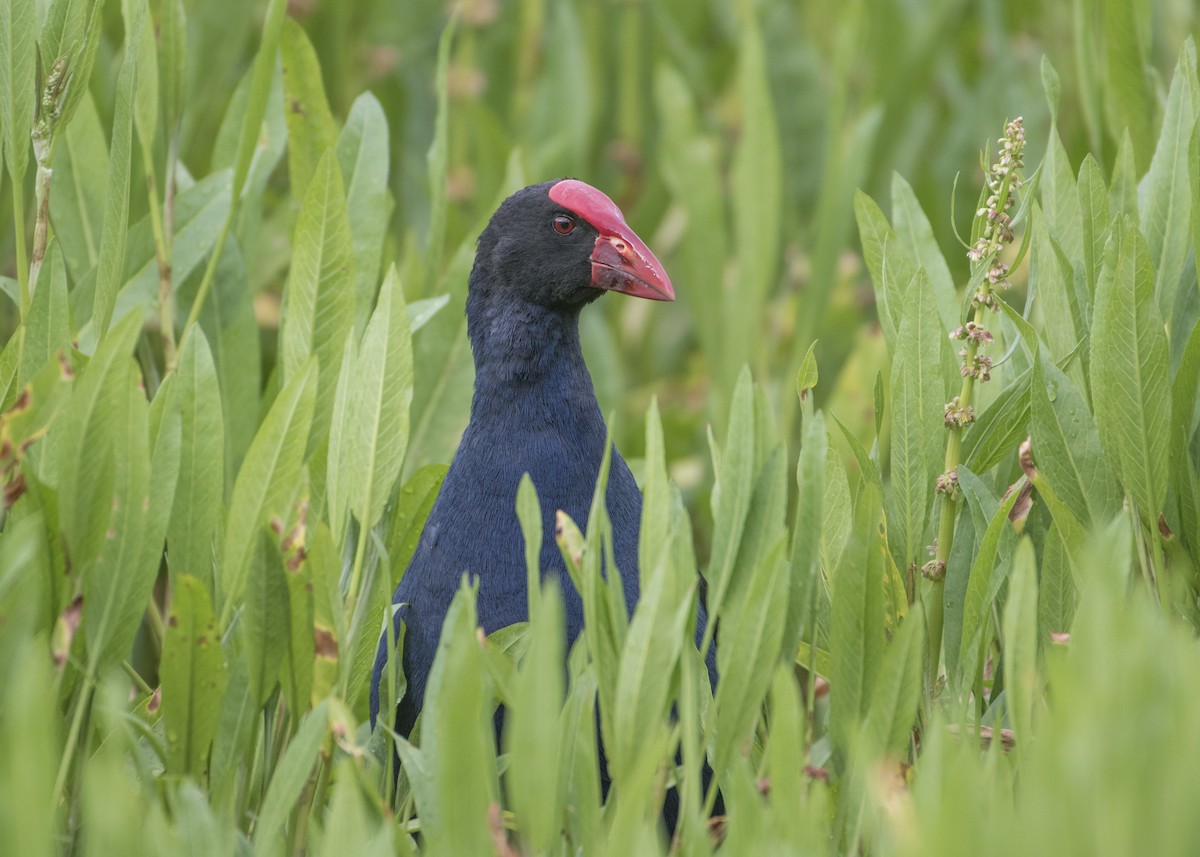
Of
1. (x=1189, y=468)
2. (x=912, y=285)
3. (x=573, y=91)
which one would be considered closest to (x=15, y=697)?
(x=912, y=285)

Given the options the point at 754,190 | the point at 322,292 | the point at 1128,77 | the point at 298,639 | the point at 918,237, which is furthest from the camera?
the point at 754,190

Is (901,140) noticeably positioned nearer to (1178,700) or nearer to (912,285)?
(912,285)

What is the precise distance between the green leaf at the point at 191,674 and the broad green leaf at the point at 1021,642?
801 mm

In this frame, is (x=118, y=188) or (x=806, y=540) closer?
(x=806, y=540)

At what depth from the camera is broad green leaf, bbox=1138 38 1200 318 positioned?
6.64 feet

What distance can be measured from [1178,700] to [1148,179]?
3.68 ft

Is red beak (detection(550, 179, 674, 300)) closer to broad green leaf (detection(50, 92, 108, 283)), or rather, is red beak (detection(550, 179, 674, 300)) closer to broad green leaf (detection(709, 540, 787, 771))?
broad green leaf (detection(50, 92, 108, 283))

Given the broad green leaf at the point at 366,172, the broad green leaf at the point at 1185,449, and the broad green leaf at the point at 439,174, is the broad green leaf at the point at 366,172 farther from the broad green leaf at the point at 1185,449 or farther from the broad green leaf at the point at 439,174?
the broad green leaf at the point at 1185,449

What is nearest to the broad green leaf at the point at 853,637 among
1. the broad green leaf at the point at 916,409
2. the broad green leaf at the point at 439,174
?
the broad green leaf at the point at 916,409

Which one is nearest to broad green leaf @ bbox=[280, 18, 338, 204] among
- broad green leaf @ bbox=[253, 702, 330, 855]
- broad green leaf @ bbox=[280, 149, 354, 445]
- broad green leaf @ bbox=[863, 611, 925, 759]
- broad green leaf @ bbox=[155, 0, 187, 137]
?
broad green leaf @ bbox=[155, 0, 187, 137]

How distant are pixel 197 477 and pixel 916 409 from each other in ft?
2.83

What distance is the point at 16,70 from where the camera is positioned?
182cm

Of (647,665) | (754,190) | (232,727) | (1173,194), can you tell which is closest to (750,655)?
(647,665)

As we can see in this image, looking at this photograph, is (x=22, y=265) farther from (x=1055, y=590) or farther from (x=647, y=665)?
(x=1055, y=590)
